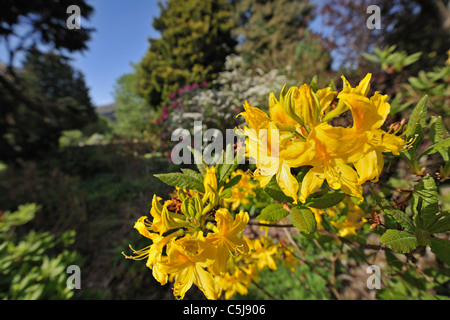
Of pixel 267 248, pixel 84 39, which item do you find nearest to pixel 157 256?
pixel 267 248

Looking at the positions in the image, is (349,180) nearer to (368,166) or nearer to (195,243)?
(368,166)

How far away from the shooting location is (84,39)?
29.6 feet

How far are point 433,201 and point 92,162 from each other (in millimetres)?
8175

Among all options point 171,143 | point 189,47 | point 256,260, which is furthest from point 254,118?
point 189,47

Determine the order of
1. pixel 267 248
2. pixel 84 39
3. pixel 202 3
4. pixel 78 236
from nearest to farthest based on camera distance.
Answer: pixel 267 248 < pixel 78 236 < pixel 202 3 < pixel 84 39

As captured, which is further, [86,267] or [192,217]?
[86,267]

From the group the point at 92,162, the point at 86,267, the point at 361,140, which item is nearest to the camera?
the point at 361,140

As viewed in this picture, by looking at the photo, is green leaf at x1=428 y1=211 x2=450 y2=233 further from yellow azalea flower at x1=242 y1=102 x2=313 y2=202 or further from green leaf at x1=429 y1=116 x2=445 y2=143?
yellow azalea flower at x1=242 y1=102 x2=313 y2=202

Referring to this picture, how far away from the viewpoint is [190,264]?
63 centimetres

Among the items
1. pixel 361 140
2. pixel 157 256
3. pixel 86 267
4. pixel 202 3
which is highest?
pixel 202 3

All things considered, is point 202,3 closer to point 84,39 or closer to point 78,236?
point 84,39

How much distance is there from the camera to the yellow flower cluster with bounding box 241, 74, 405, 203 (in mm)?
469

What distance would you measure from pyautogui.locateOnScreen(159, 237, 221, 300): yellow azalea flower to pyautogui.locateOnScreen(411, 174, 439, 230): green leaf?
659 millimetres
